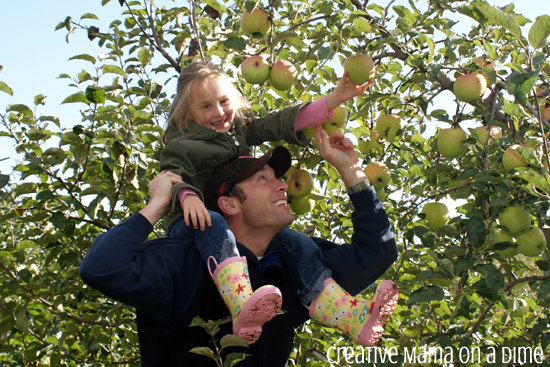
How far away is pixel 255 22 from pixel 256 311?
1612 mm

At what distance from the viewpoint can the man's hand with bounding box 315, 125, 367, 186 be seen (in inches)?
80.8

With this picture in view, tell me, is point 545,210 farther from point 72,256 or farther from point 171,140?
point 72,256

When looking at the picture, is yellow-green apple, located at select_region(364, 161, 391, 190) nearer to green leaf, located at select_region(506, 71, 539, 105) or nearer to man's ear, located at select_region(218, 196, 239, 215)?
man's ear, located at select_region(218, 196, 239, 215)

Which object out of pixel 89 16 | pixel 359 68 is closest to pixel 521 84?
pixel 359 68

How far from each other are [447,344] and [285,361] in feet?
2.46

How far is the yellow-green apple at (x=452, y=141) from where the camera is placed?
2.38 metres

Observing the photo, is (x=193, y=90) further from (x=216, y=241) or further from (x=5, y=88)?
(x=5, y=88)

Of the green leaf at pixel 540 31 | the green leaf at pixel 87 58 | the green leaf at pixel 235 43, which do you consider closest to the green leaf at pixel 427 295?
the green leaf at pixel 540 31

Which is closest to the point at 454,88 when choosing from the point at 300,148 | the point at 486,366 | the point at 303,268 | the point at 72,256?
the point at 300,148

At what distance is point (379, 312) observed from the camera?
1768mm

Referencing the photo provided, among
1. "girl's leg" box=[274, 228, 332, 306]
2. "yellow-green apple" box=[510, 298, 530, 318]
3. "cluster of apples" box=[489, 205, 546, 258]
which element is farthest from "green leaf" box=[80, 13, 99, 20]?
"yellow-green apple" box=[510, 298, 530, 318]

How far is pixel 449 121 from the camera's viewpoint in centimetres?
247

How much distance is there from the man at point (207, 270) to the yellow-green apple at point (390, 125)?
1.52 ft

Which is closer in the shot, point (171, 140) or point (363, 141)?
point (171, 140)
